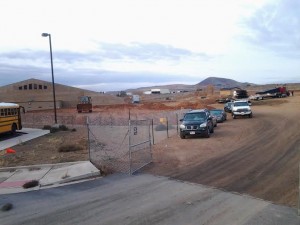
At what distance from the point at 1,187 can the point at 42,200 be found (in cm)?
292

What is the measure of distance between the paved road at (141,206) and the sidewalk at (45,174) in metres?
0.97

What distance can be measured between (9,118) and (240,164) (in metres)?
21.7

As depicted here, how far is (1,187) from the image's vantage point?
12758 mm

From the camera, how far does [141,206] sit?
30.7 feet

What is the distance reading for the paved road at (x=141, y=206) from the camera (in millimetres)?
8281

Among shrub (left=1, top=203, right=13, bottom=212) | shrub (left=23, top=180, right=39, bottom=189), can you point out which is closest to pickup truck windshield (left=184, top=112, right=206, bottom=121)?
shrub (left=23, top=180, right=39, bottom=189)

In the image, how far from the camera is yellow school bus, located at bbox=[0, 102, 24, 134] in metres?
29.1

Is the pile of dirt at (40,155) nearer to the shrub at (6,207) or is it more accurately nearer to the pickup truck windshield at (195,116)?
the shrub at (6,207)

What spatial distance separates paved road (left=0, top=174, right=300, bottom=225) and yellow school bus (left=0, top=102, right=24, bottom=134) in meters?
19.1

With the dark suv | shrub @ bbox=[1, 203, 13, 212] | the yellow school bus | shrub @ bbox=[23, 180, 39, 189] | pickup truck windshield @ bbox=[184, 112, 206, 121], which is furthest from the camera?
the yellow school bus

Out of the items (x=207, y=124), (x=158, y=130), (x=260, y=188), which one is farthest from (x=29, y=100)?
(x=260, y=188)

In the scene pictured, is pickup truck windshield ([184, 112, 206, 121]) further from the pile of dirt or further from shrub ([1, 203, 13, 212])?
shrub ([1, 203, 13, 212])

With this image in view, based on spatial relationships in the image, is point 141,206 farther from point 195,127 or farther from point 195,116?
point 195,116

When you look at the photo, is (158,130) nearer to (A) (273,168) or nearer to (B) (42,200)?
(A) (273,168)
